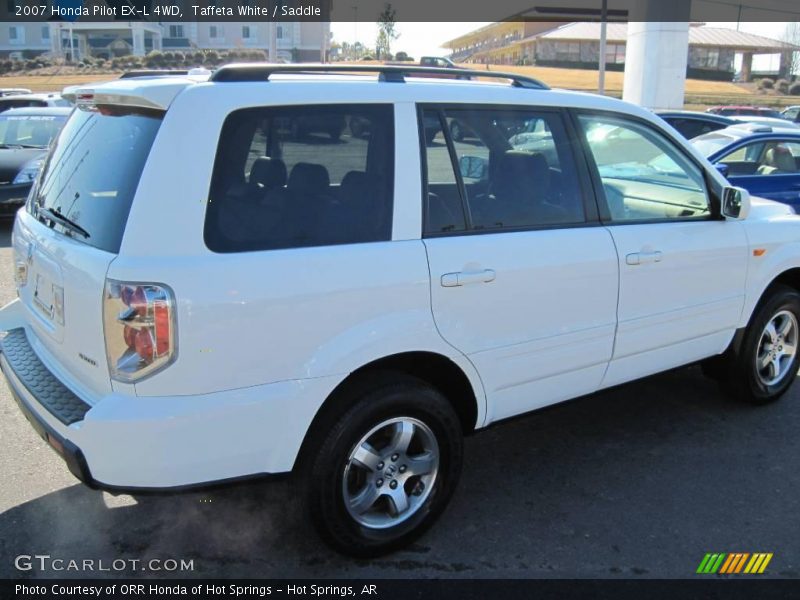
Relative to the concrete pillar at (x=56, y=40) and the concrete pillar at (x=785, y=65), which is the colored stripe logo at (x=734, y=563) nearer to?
the concrete pillar at (x=56, y=40)

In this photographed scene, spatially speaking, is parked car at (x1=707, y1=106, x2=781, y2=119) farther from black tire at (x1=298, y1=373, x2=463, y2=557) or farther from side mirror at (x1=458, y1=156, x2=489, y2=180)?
black tire at (x1=298, y1=373, x2=463, y2=557)

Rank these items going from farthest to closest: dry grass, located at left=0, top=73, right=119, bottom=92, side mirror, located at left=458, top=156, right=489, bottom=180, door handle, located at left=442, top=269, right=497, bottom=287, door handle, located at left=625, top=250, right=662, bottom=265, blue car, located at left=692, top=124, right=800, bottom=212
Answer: dry grass, located at left=0, top=73, right=119, bottom=92
blue car, located at left=692, top=124, right=800, bottom=212
door handle, located at left=625, top=250, right=662, bottom=265
side mirror, located at left=458, top=156, right=489, bottom=180
door handle, located at left=442, top=269, right=497, bottom=287

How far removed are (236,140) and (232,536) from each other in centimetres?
174

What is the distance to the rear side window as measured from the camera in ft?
8.54

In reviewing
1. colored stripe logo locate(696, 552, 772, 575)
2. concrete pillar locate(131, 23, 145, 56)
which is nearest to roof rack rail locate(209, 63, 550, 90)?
colored stripe logo locate(696, 552, 772, 575)

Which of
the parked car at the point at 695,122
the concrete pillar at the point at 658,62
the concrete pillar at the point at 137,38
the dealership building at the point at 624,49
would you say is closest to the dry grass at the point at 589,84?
the concrete pillar at the point at 658,62

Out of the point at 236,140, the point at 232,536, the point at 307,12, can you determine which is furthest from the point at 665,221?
the point at 307,12

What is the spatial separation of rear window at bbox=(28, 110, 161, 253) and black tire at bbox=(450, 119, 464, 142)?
121 centimetres

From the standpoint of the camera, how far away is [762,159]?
8969 millimetres

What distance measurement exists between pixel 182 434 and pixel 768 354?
12.4 ft

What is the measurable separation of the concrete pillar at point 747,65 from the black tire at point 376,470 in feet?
262

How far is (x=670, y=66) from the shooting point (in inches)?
1098

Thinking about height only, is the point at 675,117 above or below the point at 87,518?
above

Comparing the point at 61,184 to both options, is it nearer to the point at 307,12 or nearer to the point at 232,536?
the point at 232,536
